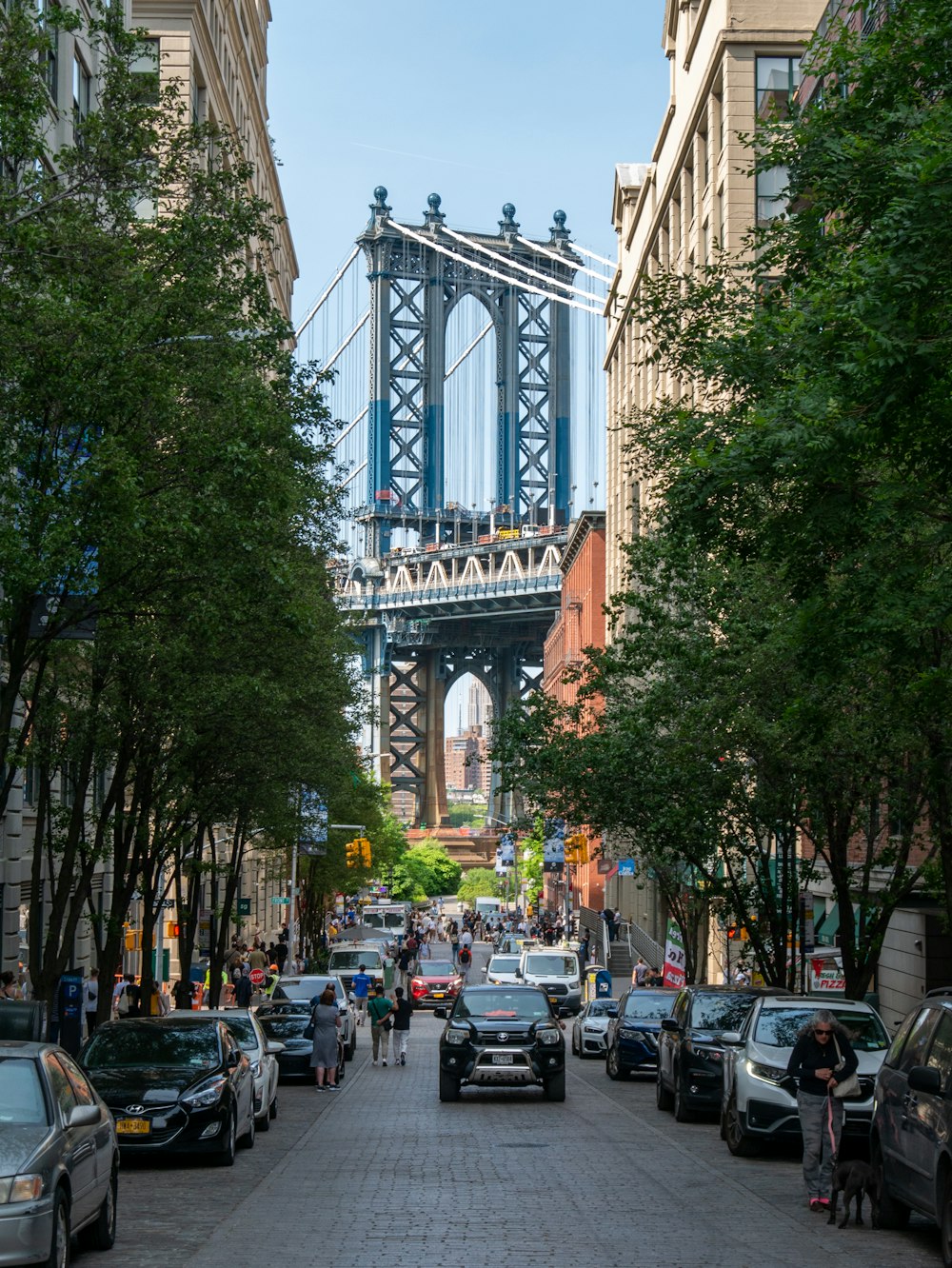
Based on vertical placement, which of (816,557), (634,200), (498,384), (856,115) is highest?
(498,384)

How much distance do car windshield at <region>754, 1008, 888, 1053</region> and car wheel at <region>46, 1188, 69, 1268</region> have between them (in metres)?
8.97

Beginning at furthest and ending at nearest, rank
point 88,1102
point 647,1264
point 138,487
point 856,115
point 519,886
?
point 519,886, point 138,487, point 856,115, point 88,1102, point 647,1264

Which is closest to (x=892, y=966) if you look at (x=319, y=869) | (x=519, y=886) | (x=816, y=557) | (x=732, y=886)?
(x=732, y=886)

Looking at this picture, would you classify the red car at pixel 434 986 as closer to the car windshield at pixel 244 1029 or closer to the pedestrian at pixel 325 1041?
the pedestrian at pixel 325 1041

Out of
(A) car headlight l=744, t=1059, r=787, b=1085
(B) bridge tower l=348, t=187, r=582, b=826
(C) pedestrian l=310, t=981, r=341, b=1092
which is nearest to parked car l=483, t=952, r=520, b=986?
(C) pedestrian l=310, t=981, r=341, b=1092

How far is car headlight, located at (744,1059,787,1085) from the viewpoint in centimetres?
1714

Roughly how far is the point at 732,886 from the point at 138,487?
15553 mm

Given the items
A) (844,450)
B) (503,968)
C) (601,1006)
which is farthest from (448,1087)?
(503,968)

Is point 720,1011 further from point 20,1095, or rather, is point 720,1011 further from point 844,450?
point 20,1095

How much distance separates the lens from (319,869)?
2876 inches

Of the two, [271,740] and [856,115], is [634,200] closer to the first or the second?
[271,740]

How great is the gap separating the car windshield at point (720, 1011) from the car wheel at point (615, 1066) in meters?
Answer: 7.52

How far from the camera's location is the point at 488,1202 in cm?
1391

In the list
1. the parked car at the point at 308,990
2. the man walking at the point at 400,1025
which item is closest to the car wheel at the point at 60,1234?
the parked car at the point at 308,990
